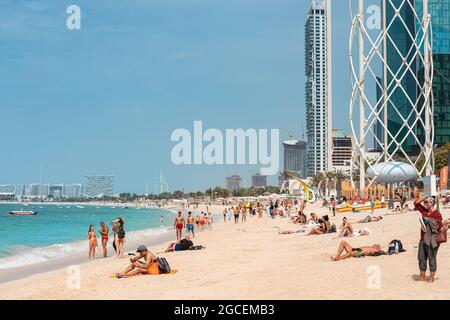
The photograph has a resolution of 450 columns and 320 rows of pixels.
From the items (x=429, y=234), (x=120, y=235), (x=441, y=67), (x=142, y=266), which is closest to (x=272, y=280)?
(x=429, y=234)

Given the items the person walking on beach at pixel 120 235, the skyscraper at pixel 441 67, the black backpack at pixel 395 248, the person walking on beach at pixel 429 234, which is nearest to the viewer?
the person walking on beach at pixel 429 234

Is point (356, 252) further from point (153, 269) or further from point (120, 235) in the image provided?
point (120, 235)

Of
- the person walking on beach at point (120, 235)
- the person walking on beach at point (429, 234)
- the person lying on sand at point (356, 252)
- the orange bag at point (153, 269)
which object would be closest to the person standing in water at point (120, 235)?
the person walking on beach at point (120, 235)

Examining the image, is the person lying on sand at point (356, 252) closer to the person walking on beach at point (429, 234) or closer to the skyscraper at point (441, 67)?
the person walking on beach at point (429, 234)

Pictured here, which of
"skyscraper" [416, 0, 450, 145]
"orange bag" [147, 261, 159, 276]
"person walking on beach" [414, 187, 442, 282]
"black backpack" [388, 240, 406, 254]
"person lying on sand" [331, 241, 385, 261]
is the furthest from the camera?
"skyscraper" [416, 0, 450, 145]

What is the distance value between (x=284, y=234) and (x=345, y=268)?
13237mm

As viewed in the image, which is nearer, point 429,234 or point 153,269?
point 429,234

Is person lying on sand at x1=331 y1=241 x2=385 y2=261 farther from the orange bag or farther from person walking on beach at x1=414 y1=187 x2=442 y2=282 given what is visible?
the orange bag

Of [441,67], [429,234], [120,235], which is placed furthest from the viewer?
[441,67]

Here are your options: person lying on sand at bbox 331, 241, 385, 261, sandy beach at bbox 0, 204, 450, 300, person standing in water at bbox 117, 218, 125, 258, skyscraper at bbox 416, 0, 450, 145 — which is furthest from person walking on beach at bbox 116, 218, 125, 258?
skyscraper at bbox 416, 0, 450, 145

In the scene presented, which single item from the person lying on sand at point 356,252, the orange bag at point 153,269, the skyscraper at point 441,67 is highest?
the skyscraper at point 441,67

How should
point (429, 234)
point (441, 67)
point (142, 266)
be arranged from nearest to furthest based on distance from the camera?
point (429, 234) → point (142, 266) → point (441, 67)

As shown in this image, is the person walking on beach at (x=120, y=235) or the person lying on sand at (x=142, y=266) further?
the person walking on beach at (x=120, y=235)
